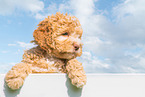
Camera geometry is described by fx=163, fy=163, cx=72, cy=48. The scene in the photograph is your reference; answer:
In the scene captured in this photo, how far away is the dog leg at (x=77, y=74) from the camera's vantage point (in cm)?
115

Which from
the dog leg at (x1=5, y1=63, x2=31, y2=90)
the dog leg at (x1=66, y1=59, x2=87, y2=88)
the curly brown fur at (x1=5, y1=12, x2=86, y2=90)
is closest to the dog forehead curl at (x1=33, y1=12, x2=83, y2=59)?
the curly brown fur at (x1=5, y1=12, x2=86, y2=90)

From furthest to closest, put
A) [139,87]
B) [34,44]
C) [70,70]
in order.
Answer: [34,44], [139,87], [70,70]

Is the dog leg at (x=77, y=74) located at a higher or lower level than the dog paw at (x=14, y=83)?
higher

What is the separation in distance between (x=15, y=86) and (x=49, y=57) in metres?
0.41

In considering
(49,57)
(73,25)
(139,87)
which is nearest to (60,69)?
(49,57)

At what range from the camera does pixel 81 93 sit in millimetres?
1225

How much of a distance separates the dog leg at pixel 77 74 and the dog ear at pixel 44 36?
260 millimetres

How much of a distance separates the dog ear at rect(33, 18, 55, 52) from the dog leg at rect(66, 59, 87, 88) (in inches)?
10.2

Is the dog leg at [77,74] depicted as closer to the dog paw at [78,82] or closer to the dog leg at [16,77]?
the dog paw at [78,82]

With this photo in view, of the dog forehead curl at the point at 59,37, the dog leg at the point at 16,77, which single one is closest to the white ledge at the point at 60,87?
the dog leg at the point at 16,77

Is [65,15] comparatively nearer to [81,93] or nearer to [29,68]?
[29,68]

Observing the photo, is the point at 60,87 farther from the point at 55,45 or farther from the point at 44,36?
the point at 44,36

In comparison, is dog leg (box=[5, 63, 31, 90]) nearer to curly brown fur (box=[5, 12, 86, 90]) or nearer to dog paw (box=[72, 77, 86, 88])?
curly brown fur (box=[5, 12, 86, 90])

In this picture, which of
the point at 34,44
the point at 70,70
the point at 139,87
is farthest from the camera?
the point at 34,44
